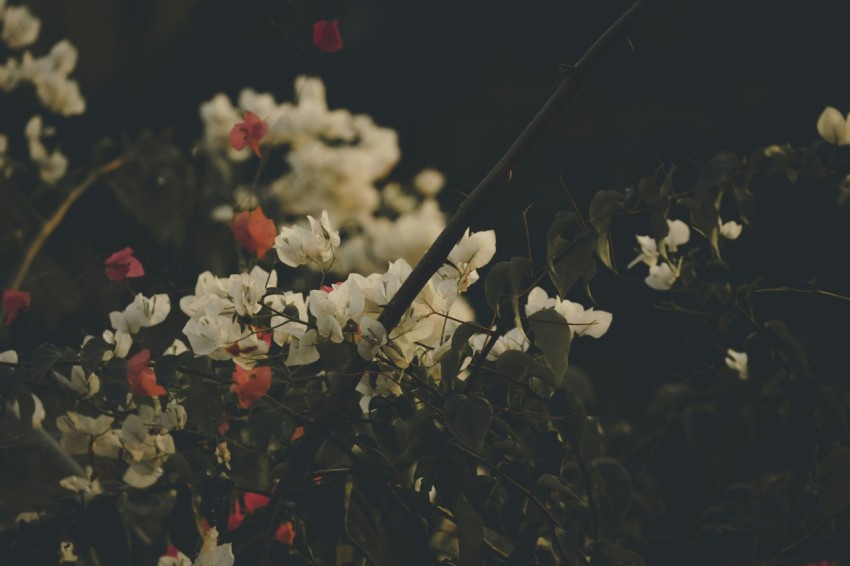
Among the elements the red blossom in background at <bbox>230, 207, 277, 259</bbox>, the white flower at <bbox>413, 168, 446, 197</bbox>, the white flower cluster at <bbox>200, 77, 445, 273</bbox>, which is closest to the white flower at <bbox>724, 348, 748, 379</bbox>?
the red blossom in background at <bbox>230, 207, 277, 259</bbox>

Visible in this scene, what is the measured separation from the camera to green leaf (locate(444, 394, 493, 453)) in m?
0.56

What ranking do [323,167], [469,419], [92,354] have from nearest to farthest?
[469,419] → [92,354] → [323,167]

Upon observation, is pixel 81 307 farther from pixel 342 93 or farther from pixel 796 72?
pixel 796 72

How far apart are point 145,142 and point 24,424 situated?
A: 0.64 metres

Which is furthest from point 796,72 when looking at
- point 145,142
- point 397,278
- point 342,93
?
point 397,278

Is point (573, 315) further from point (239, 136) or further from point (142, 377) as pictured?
point (239, 136)

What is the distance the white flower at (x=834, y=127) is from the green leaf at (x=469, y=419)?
1.22 ft

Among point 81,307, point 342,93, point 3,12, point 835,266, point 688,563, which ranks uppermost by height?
point 3,12

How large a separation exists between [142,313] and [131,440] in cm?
10

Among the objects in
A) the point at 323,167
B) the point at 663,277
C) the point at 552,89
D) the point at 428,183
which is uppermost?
the point at 663,277

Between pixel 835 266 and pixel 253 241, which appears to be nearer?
pixel 253 241

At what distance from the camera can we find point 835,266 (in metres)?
2.26

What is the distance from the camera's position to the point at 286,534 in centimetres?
72

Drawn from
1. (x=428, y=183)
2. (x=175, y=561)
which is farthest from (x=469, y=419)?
(x=428, y=183)
